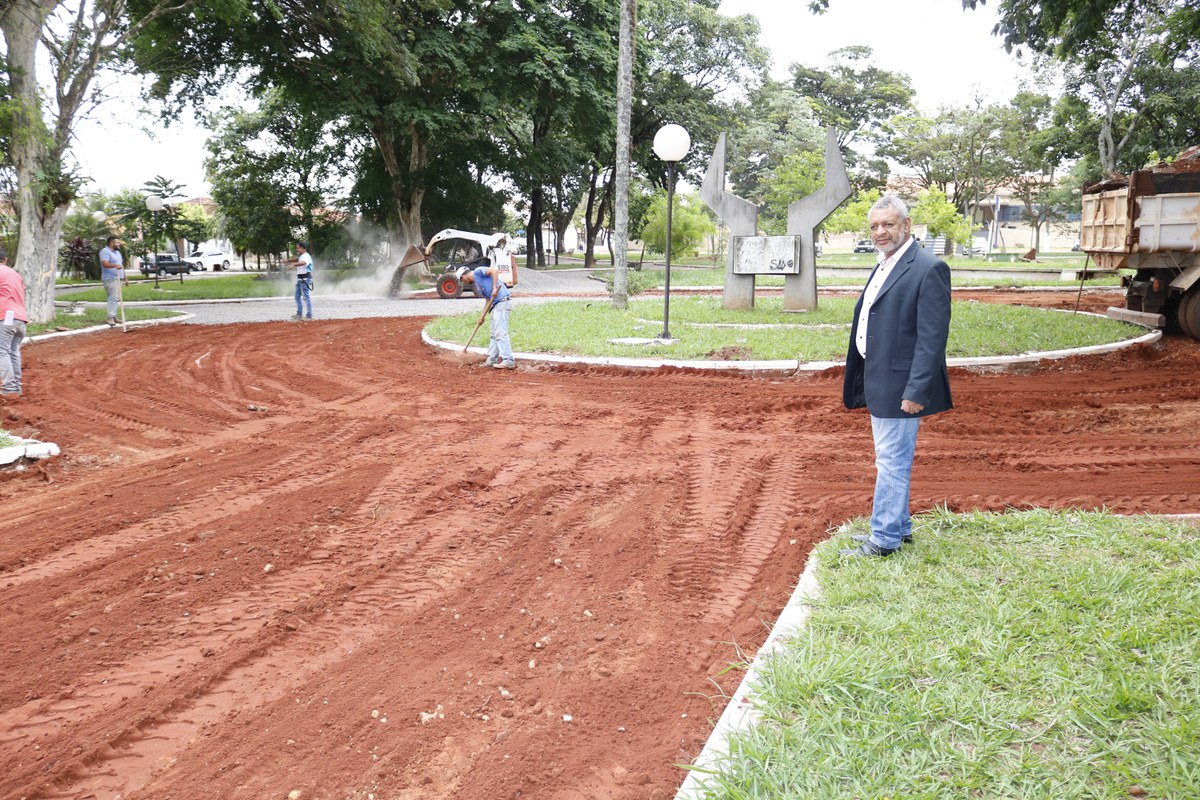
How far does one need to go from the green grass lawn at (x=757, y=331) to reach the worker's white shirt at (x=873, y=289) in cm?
575

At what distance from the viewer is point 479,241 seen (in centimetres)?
2466

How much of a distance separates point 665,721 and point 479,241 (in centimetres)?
2262

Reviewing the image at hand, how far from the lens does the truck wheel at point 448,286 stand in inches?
963

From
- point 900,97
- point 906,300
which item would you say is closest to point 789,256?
point 906,300

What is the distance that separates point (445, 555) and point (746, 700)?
2.25 metres

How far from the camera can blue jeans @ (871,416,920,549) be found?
14.2 feet

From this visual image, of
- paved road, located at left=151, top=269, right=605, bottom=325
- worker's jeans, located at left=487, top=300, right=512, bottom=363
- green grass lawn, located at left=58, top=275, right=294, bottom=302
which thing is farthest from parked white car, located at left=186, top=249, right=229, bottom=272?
worker's jeans, located at left=487, top=300, right=512, bottom=363

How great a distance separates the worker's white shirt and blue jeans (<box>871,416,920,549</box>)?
44 centimetres

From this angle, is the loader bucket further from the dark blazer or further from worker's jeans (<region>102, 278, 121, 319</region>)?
the dark blazer

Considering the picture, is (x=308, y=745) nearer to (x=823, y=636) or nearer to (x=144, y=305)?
(x=823, y=636)

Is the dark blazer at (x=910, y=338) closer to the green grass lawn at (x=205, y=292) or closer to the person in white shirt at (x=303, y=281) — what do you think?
the person in white shirt at (x=303, y=281)

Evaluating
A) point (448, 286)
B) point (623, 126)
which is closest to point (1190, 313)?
point (623, 126)

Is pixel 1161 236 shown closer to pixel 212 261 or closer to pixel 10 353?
pixel 10 353

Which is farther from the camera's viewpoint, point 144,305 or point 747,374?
point 144,305
